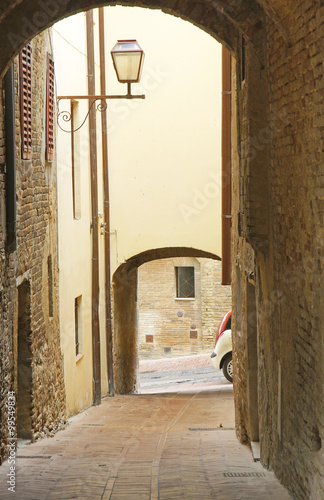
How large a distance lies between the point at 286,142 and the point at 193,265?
1848cm

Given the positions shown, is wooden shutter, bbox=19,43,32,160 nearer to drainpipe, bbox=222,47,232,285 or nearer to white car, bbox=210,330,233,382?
drainpipe, bbox=222,47,232,285

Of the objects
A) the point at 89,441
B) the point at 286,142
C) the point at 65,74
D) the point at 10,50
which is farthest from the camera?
the point at 65,74

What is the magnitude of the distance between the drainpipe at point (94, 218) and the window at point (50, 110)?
2.98 meters

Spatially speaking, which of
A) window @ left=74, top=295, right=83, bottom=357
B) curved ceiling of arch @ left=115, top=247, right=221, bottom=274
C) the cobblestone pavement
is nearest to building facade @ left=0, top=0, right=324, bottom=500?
the cobblestone pavement

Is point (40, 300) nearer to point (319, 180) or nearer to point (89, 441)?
point (89, 441)

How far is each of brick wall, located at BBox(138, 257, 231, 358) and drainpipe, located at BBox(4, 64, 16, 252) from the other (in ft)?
55.8

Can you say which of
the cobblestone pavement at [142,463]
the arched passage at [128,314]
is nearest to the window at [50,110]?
the cobblestone pavement at [142,463]

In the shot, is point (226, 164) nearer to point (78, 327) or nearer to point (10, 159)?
point (78, 327)

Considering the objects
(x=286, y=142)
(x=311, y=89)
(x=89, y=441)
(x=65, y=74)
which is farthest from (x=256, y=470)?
(x=65, y=74)

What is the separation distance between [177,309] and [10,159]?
17.8m

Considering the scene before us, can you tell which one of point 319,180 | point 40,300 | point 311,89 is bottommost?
point 40,300

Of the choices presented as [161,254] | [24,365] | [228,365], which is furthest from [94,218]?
[24,365]

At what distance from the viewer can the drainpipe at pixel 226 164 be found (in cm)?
998

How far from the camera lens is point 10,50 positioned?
252 inches
